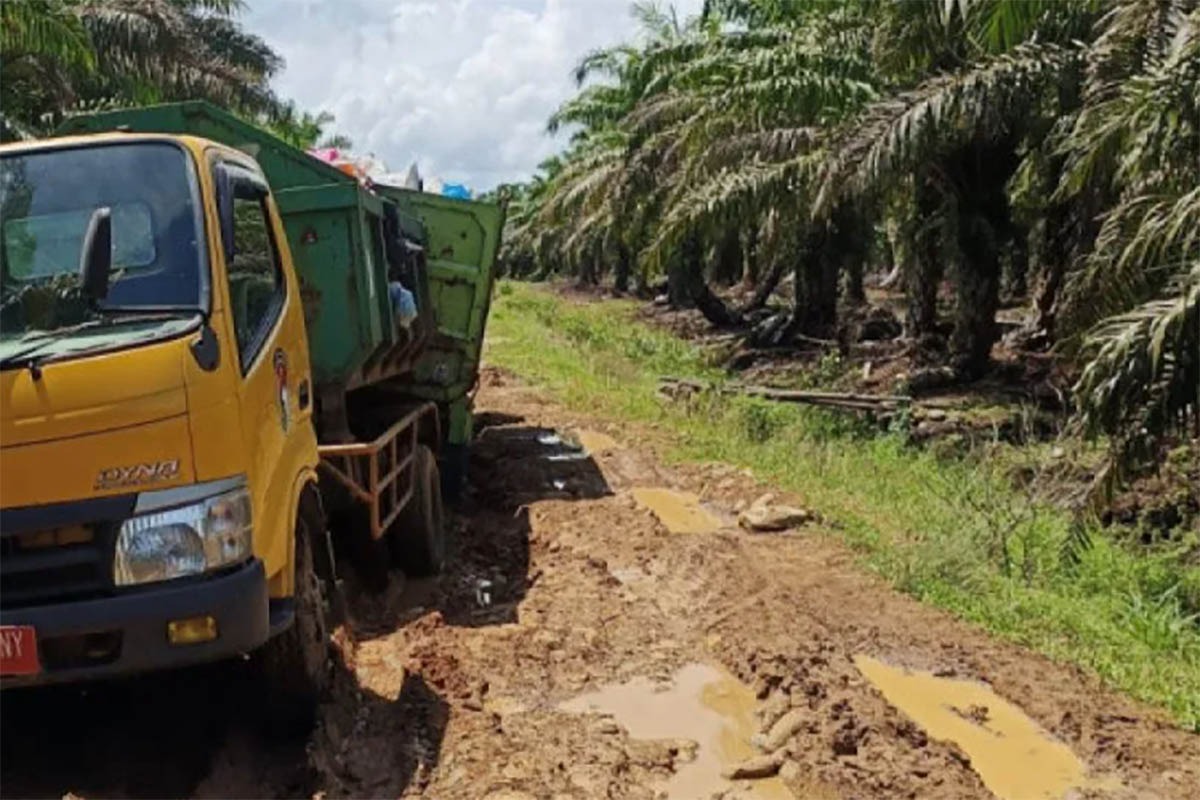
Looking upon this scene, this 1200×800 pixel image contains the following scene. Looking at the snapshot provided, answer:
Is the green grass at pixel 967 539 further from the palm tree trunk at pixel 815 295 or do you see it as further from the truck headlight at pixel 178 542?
the palm tree trunk at pixel 815 295

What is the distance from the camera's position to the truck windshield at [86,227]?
3.90 m

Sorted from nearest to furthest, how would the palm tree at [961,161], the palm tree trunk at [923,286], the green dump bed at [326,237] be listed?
the green dump bed at [326,237] < the palm tree at [961,161] < the palm tree trunk at [923,286]

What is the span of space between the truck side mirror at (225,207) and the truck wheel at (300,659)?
107 cm

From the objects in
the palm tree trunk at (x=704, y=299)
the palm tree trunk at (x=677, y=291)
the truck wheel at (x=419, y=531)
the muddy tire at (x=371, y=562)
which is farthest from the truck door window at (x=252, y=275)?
the palm tree trunk at (x=677, y=291)

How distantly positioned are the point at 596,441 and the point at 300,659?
25.0ft

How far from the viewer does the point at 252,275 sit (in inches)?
172

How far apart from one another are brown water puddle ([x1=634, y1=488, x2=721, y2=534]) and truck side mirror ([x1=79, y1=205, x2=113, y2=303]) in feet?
17.0

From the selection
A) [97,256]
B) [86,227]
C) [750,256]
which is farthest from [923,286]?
[97,256]

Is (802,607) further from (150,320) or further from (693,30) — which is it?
(693,30)

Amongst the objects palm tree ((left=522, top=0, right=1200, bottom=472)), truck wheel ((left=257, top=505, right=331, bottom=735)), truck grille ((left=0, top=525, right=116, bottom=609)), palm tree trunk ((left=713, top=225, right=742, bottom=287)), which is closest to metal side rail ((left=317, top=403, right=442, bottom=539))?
truck wheel ((left=257, top=505, right=331, bottom=735))

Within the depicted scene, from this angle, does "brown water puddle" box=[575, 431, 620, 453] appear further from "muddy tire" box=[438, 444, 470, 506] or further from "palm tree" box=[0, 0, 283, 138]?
"palm tree" box=[0, 0, 283, 138]

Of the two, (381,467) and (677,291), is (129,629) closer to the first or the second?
(381,467)

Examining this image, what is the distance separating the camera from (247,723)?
4508 millimetres

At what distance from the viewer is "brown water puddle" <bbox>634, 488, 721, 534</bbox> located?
28.2 feet
